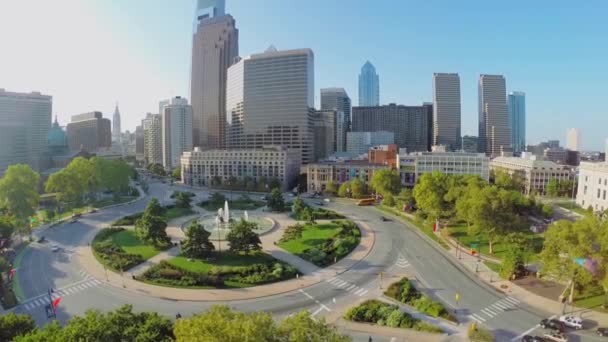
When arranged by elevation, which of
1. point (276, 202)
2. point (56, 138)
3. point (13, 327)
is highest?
point (56, 138)

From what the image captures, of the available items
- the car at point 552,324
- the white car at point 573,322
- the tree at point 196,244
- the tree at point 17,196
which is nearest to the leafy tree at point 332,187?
the tree at point 196,244

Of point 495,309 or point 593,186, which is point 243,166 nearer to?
point 593,186

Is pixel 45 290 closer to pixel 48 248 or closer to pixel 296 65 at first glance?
pixel 48 248

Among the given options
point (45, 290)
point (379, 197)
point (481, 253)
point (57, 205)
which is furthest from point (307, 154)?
point (45, 290)

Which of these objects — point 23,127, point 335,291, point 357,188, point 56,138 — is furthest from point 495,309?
point 56,138

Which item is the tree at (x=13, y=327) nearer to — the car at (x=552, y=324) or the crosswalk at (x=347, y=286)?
the crosswalk at (x=347, y=286)

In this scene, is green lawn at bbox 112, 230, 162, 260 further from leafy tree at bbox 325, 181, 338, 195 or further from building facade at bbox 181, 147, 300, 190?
building facade at bbox 181, 147, 300, 190
